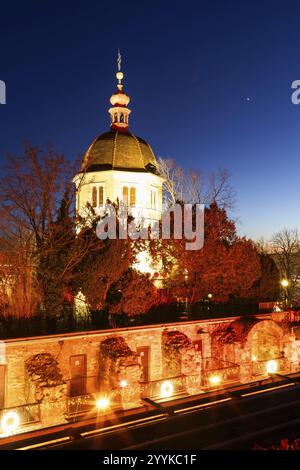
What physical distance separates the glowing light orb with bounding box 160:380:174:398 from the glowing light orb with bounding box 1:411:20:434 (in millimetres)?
6261

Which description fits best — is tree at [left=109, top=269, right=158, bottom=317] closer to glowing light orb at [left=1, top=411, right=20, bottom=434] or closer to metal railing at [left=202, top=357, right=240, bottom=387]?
metal railing at [left=202, top=357, right=240, bottom=387]

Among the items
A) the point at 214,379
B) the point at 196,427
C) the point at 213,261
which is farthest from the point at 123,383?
the point at 213,261

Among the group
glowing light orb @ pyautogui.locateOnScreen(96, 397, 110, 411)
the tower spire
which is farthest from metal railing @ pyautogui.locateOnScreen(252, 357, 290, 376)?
the tower spire

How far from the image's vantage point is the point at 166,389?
18.1 m

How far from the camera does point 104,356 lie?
17.7 m

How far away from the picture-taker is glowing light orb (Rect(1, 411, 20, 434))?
1420 centimetres

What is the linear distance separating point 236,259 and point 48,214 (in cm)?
1177

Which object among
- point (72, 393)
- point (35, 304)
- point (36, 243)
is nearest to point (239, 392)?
point (72, 393)

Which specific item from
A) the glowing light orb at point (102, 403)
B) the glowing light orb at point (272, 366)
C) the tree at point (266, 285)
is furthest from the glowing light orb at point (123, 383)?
the tree at point (266, 285)

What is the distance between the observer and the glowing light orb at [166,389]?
17.9 m

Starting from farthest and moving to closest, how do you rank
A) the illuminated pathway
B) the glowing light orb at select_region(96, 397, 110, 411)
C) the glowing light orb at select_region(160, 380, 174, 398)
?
the glowing light orb at select_region(160, 380, 174, 398), the glowing light orb at select_region(96, 397, 110, 411), the illuminated pathway

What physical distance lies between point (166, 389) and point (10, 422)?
680 cm

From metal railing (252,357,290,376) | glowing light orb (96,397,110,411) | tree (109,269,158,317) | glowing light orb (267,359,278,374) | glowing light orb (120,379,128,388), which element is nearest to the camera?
glowing light orb (96,397,110,411)
